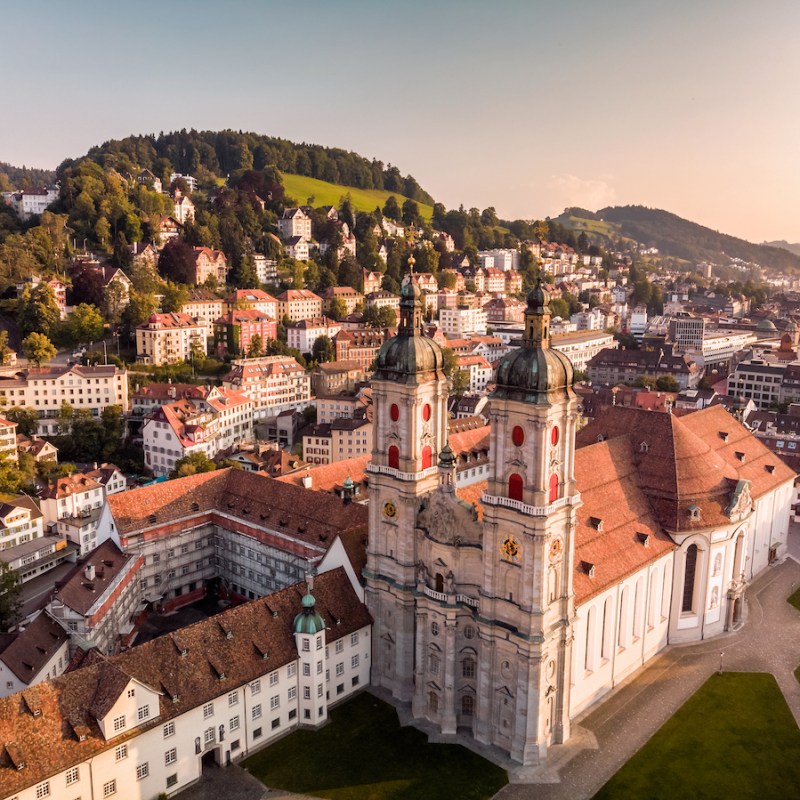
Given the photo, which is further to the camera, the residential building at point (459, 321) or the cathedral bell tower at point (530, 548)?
the residential building at point (459, 321)

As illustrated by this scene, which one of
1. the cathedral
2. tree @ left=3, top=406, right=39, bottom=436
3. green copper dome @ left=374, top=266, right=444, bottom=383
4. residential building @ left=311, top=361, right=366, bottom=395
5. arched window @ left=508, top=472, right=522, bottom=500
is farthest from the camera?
residential building @ left=311, top=361, right=366, bottom=395

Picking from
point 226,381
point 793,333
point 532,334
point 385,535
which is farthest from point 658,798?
point 793,333

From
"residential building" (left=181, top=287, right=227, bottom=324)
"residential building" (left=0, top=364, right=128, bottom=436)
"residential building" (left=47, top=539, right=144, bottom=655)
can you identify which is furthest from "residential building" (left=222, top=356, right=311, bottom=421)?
"residential building" (left=47, top=539, right=144, bottom=655)

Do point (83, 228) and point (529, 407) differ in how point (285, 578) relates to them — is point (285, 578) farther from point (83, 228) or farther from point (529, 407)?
point (83, 228)

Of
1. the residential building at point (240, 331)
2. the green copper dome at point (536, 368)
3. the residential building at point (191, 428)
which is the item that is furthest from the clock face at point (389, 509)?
the residential building at point (240, 331)

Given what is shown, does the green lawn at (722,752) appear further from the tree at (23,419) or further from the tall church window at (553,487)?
the tree at (23,419)

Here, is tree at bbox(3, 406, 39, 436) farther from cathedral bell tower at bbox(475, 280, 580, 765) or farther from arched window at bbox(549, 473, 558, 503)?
arched window at bbox(549, 473, 558, 503)
